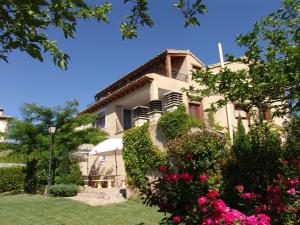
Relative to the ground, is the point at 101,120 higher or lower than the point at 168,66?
lower

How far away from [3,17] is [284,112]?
731 centimetres

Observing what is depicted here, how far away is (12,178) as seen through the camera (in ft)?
80.6

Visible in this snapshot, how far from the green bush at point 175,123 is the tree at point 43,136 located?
956 centimetres

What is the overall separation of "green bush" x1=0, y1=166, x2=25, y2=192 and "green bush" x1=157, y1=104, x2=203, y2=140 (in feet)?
49.6

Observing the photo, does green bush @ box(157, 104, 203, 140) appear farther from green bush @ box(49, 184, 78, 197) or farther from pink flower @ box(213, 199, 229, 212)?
pink flower @ box(213, 199, 229, 212)

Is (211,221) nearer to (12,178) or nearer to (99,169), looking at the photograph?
(99,169)

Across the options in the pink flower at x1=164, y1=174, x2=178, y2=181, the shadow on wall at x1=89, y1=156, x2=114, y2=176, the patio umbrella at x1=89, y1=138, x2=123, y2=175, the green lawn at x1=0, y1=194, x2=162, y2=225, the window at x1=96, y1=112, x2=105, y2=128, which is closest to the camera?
the pink flower at x1=164, y1=174, x2=178, y2=181

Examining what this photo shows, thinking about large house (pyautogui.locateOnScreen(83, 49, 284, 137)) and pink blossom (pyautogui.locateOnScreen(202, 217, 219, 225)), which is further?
large house (pyautogui.locateOnScreen(83, 49, 284, 137))

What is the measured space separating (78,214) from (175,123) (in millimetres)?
5806

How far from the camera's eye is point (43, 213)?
12.6 m

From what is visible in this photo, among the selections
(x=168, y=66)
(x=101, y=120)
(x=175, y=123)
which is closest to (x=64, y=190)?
(x=175, y=123)

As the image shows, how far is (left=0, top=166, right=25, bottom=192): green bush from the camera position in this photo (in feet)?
79.5

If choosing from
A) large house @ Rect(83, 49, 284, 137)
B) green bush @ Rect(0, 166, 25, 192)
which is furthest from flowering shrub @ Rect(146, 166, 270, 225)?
green bush @ Rect(0, 166, 25, 192)

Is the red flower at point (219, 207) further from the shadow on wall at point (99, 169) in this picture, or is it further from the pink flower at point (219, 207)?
the shadow on wall at point (99, 169)
